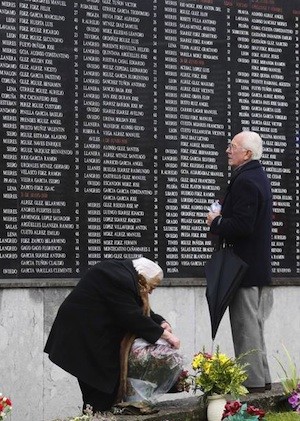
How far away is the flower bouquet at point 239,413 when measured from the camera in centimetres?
571

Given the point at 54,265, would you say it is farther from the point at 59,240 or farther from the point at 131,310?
the point at 131,310

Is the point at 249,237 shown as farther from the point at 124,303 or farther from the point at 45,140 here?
the point at 45,140

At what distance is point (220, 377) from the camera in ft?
21.1

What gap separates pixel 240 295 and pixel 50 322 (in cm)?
143

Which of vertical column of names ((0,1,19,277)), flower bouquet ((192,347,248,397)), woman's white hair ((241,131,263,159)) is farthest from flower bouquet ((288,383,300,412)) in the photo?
vertical column of names ((0,1,19,277))

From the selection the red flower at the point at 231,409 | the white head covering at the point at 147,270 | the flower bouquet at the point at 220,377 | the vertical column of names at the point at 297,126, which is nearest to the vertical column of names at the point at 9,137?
the white head covering at the point at 147,270

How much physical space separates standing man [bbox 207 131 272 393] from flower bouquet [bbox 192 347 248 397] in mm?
507

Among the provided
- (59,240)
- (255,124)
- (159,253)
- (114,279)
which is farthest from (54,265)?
(255,124)

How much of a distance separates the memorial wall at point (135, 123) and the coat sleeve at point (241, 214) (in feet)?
4.14

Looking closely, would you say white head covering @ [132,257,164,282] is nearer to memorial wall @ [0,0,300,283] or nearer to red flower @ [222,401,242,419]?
red flower @ [222,401,242,419]

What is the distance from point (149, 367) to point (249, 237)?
1279 millimetres

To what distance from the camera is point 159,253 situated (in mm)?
8352

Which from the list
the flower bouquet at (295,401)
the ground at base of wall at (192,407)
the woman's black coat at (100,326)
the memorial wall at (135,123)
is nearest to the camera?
the ground at base of wall at (192,407)

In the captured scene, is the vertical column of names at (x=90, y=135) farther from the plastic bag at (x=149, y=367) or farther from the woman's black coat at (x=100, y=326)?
the plastic bag at (x=149, y=367)
